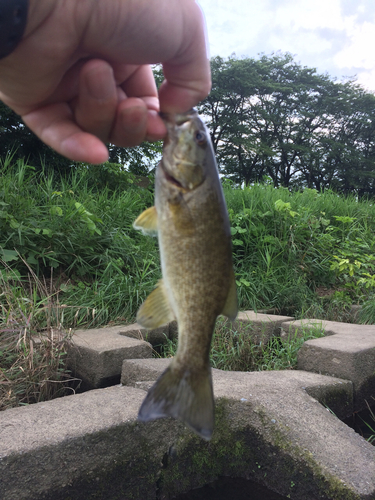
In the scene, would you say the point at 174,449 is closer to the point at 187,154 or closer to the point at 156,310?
the point at 156,310

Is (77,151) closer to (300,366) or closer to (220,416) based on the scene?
(220,416)

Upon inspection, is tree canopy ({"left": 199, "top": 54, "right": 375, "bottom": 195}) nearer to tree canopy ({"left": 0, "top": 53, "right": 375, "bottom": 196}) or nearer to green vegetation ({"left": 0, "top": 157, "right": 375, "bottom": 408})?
tree canopy ({"left": 0, "top": 53, "right": 375, "bottom": 196})

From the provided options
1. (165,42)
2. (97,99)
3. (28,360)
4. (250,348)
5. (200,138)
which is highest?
(165,42)

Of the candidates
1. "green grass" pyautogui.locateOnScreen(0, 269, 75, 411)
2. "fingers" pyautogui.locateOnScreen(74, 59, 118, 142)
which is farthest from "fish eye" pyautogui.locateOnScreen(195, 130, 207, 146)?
"green grass" pyautogui.locateOnScreen(0, 269, 75, 411)

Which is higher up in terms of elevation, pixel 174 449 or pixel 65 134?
pixel 65 134

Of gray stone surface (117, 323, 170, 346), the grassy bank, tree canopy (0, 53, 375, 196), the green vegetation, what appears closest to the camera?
the green vegetation

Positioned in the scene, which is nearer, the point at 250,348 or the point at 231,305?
the point at 231,305

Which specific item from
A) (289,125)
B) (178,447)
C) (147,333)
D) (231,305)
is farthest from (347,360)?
(289,125)
